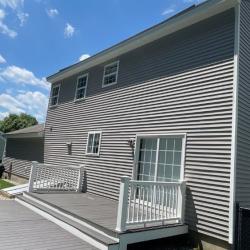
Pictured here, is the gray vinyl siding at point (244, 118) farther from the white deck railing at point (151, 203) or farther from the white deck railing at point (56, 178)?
the white deck railing at point (56, 178)

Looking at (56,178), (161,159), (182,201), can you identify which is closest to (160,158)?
(161,159)

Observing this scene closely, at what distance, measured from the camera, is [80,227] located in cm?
609

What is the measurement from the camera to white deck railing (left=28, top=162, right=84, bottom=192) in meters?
9.78

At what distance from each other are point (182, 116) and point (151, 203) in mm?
2486

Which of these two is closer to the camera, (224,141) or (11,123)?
(224,141)

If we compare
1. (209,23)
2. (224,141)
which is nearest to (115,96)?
(209,23)

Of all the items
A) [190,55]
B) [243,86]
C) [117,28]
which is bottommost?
[243,86]

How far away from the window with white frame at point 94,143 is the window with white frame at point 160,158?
2157 millimetres

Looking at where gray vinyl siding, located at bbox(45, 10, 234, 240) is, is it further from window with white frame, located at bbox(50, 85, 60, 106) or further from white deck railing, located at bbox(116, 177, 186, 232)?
window with white frame, located at bbox(50, 85, 60, 106)

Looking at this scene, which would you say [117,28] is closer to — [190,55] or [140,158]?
[190,55]

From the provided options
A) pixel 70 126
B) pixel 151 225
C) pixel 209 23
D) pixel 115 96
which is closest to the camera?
pixel 151 225

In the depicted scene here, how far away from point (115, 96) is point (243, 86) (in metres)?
4.52

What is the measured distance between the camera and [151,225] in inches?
237

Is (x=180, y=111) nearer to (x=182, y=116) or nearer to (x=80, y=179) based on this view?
(x=182, y=116)
